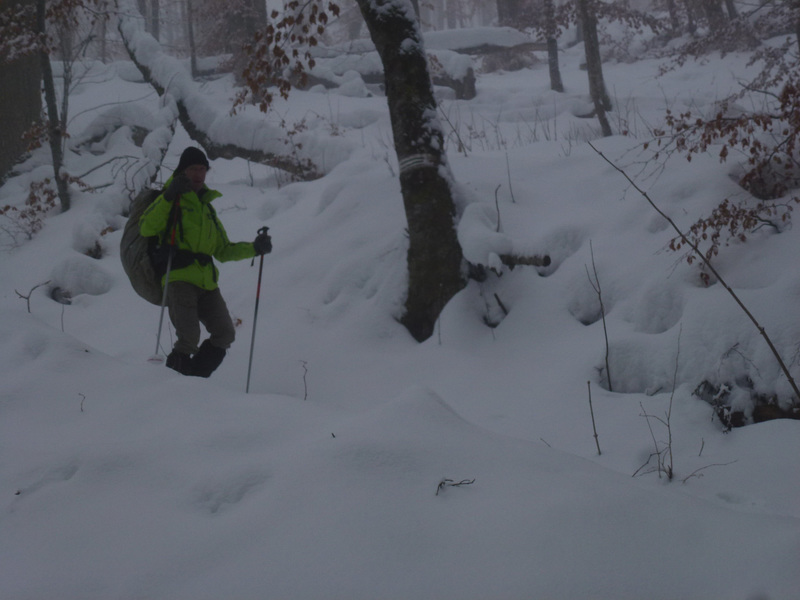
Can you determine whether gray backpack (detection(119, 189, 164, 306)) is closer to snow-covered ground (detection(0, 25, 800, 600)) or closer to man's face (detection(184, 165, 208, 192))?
man's face (detection(184, 165, 208, 192))

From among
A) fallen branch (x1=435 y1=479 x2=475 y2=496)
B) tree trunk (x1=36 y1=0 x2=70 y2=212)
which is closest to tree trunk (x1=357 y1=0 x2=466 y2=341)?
fallen branch (x1=435 y1=479 x2=475 y2=496)

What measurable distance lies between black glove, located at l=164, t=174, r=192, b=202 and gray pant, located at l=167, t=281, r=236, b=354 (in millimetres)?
708

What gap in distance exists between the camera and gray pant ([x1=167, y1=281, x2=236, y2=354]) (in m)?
4.65

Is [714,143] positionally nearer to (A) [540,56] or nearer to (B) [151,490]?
(B) [151,490]

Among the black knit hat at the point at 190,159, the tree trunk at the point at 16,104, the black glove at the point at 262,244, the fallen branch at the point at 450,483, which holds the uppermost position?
the tree trunk at the point at 16,104

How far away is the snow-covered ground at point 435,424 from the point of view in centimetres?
165

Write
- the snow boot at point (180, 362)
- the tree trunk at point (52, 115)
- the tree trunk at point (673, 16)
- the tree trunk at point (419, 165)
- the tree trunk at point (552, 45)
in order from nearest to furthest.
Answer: the snow boot at point (180, 362) < the tree trunk at point (419, 165) < the tree trunk at point (52, 115) < the tree trunk at point (552, 45) < the tree trunk at point (673, 16)

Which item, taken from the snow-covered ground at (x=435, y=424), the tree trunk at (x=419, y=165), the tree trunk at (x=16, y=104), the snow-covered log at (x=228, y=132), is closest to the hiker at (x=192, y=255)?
the snow-covered ground at (x=435, y=424)

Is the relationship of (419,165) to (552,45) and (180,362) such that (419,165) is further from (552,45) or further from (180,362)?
(552,45)

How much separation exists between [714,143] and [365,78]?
14685 mm

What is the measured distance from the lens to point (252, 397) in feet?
9.89

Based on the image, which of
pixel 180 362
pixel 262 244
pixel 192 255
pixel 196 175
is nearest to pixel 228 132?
pixel 196 175

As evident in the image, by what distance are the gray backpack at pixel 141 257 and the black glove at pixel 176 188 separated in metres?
0.42

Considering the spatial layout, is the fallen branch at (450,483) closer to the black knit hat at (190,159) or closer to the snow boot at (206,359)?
the snow boot at (206,359)
